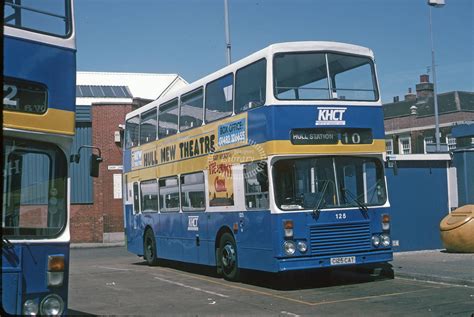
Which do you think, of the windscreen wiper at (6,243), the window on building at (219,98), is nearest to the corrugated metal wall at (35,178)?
the windscreen wiper at (6,243)

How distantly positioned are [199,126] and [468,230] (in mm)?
7489

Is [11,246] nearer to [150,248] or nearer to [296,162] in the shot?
[296,162]

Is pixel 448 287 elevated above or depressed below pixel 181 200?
below

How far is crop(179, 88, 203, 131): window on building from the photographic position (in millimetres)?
14913

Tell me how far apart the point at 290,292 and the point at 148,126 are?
8326mm

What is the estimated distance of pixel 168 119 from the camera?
1684cm

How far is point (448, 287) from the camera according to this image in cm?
1155

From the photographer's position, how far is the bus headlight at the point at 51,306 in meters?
5.49

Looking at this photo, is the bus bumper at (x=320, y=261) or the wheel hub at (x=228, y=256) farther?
the wheel hub at (x=228, y=256)

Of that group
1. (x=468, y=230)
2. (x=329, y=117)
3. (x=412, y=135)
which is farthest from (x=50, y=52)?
(x=412, y=135)

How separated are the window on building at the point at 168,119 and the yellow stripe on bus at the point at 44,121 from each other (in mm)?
9939

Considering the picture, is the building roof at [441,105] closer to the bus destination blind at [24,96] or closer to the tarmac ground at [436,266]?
the tarmac ground at [436,266]

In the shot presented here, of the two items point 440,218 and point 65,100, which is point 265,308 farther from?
point 440,218

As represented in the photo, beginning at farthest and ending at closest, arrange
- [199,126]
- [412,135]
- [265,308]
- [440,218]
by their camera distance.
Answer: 1. [412,135]
2. [440,218]
3. [199,126]
4. [265,308]
